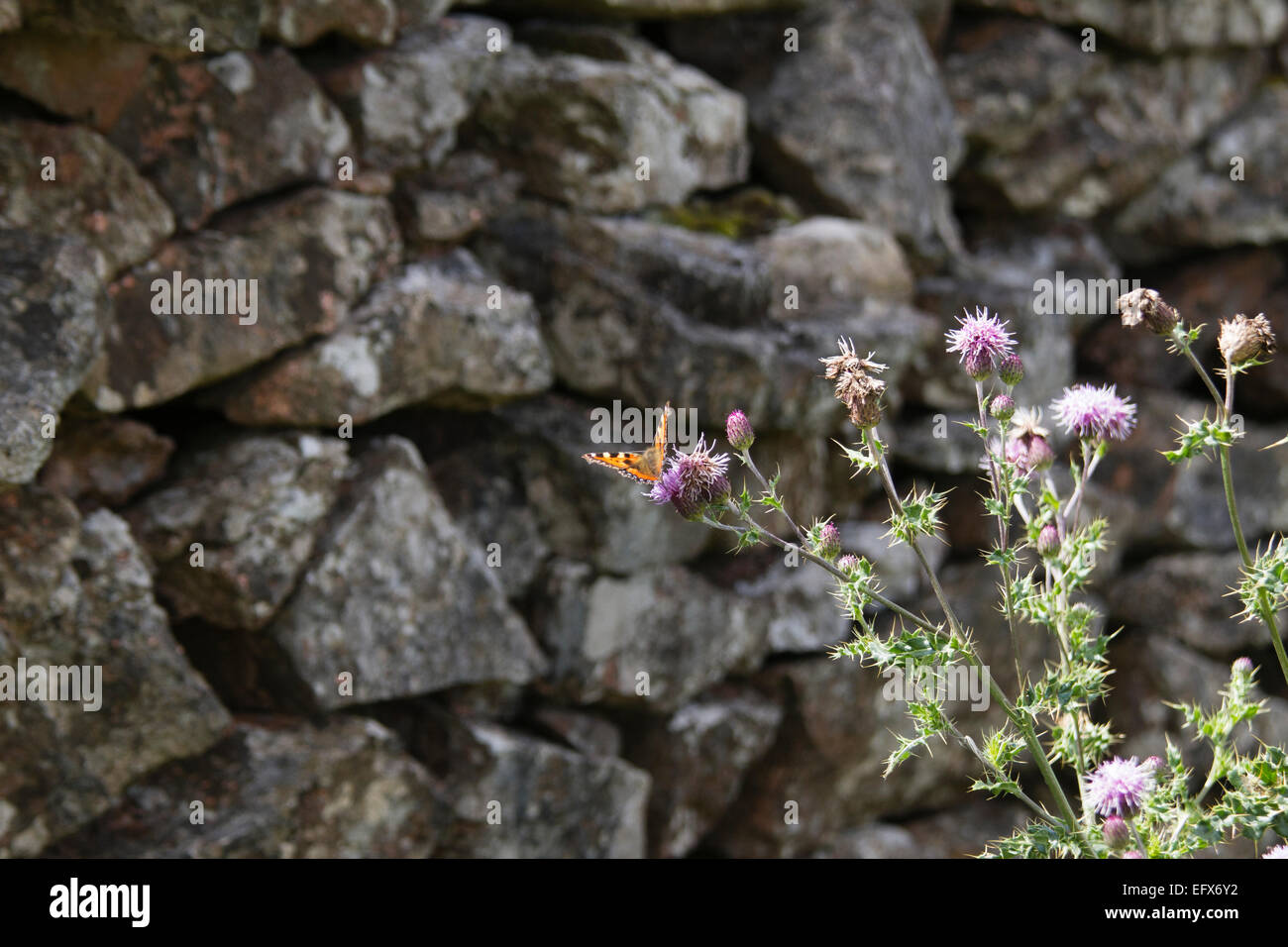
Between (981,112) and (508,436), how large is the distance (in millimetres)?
3901

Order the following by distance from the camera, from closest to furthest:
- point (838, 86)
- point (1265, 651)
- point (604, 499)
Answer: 1. point (604, 499)
2. point (838, 86)
3. point (1265, 651)

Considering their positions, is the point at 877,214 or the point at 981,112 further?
the point at 981,112

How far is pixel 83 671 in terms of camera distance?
13.0 feet

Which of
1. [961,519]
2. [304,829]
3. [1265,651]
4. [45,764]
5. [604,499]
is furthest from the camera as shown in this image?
[1265,651]

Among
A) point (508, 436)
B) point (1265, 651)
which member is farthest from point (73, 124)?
point (1265, 651)

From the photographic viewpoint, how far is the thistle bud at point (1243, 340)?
2.14 metres

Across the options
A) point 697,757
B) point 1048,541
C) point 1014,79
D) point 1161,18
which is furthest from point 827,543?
point 1161,18

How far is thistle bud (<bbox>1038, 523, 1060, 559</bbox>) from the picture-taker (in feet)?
7.16

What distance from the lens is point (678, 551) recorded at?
18.4 ft

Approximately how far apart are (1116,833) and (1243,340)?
3.06 ft

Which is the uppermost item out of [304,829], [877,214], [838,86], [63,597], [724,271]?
[838,86]

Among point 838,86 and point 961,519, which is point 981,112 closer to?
point 838,86

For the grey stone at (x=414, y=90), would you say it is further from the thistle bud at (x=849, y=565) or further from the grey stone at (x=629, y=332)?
the thistle bud at (x=849, y=565)

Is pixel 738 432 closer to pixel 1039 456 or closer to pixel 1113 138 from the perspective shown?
pixel 1039 456
